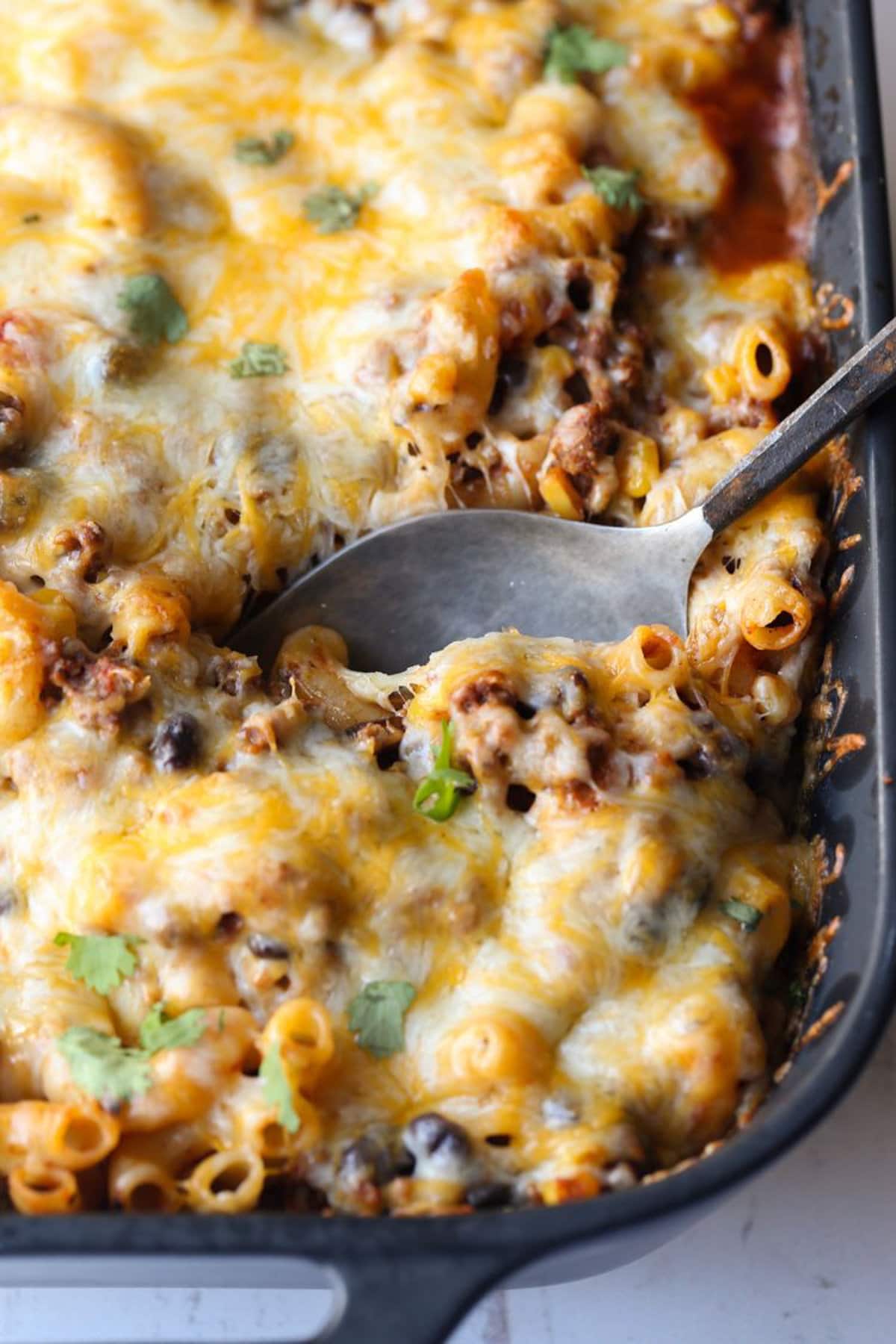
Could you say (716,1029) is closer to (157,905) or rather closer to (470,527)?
(157,905)

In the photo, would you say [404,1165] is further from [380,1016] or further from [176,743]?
[176,743]

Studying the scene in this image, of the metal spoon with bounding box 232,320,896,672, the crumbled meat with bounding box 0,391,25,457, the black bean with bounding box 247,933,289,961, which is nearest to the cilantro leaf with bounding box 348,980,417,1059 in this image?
the black bean with bounding box 247,933,289,961

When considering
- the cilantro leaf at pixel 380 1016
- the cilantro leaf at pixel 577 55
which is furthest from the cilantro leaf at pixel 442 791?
the cilantro leaf at pixel 577 55

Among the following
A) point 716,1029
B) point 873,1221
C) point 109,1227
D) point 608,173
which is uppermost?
point 608,173

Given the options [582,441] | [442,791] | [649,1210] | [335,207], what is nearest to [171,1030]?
[442,791]

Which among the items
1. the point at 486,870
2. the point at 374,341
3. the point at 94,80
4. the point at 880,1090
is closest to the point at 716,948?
the point at 486,870

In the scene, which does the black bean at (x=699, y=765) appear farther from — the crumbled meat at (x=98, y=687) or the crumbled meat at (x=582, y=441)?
the crumbled meat at (x=98, y=687)

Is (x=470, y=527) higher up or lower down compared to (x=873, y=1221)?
higher up
